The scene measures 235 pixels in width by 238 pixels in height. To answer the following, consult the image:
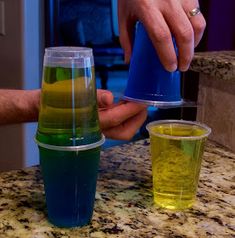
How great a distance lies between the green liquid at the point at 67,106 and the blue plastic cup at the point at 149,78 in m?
0.14

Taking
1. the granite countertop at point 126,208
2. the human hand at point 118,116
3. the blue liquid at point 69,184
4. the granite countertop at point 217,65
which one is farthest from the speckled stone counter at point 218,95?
the blue liquid at point 69,184

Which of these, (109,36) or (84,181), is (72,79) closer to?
(84,181)

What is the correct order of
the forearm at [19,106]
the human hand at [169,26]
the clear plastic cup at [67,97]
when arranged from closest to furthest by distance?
the clear plastic cup at [67,97] → the human hand at [169,26] → the forearm at [19,106]

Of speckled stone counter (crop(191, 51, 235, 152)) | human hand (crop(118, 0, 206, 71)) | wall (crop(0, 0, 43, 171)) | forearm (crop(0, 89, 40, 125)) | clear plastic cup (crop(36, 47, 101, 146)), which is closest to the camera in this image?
clear plastic cup (crop(36, 47, 101, 146))

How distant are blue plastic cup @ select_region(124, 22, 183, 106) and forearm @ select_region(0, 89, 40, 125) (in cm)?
22

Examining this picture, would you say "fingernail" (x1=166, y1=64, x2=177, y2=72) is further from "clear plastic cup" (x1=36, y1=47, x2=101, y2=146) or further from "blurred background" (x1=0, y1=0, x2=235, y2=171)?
"blurred background" (x1=0, y1=0, x2=235, y2=171)

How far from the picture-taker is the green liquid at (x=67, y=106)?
0.53 meters

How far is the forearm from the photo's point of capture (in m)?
0.83

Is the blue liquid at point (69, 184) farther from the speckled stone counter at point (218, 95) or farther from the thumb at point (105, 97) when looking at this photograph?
the speckled stone counter at point (218, 95)

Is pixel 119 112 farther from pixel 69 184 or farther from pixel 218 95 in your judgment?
pixel 218 95

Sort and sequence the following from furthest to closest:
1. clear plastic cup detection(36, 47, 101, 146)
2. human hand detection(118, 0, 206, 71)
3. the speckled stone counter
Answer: the speckled stone counter < human hand detection(118, 0, 206, 71) < clear plastic cup detection(36, 47, 101, 146)

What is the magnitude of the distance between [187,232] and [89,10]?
2081mm

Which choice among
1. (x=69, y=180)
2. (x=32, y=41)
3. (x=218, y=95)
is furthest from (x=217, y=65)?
(x=32, y=41)

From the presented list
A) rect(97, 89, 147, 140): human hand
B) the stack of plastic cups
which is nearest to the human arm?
rect(97, 89, 147, 140): human hand
